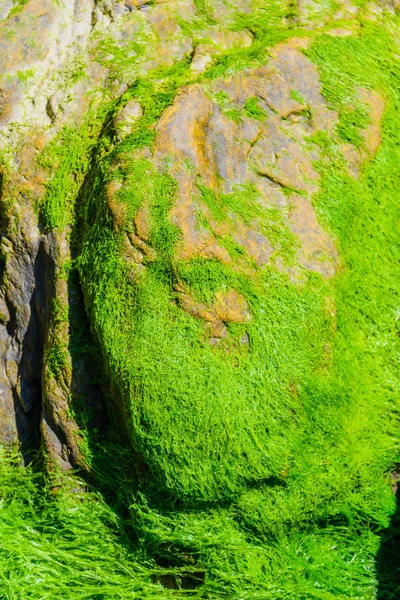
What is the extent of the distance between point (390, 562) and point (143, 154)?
214 cm

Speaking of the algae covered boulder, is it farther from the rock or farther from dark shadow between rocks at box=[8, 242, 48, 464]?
dark shadow between rocks at box=[8, 242, 48, 464]

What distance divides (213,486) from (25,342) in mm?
1333

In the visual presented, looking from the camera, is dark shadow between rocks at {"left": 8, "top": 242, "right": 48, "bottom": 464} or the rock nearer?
the rock

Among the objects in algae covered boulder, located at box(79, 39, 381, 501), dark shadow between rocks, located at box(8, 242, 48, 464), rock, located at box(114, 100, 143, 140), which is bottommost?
dark shadow between rocks, located at box(8, 242, 48, 464)

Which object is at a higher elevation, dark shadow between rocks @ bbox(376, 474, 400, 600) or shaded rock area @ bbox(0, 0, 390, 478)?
shaded rock area @ bbox(0, 0, 390, 478)

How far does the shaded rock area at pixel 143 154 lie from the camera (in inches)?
120

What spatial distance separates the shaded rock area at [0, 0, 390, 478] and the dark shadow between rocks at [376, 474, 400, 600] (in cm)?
114

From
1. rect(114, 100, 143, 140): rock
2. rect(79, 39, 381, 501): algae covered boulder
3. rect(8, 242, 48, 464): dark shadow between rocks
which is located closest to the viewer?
rect(79, 39, 381, 501): algae covered boulder

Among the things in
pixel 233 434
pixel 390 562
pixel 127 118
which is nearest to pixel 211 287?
pixel 233 434

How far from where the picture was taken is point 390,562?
297cm

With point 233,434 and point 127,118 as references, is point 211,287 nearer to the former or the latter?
point 233,434

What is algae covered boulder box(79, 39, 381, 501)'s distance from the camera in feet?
9.50

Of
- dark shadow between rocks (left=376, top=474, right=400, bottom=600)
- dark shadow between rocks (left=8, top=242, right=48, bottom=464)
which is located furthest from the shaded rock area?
dark shadow between rocks (left=376, top=474, right=400, bottom=600)

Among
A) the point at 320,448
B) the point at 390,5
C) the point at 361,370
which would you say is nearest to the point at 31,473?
the point at 320,448
